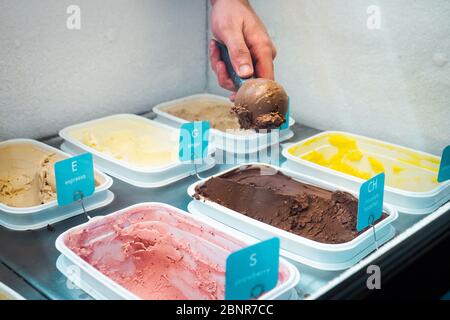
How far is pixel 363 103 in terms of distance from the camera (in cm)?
201

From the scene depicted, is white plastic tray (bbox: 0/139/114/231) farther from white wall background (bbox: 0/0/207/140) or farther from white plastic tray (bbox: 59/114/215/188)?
white wall background (bbox: 0/0/207/140)

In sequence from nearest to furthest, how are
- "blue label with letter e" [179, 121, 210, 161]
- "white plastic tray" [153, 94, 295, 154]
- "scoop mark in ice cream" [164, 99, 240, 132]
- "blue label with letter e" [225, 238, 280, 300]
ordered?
"blue label with letter e" [225, 238, 280, 300] → "blue label with letter e" [179, 121, 210, 161] → "white plastic tray" [153, 94, 295, 154] → "scoop mark in ice cream" [164, 99, 240, 132]

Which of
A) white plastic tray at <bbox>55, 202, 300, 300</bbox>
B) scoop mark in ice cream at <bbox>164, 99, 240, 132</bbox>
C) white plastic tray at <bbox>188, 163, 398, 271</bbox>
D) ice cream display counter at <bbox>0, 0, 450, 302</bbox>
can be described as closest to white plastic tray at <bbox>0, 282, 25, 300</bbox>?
ice cream display counter at <bbox>0, 0, 450, 302</bbox>

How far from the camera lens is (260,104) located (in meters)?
1.40

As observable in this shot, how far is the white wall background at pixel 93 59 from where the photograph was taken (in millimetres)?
1821

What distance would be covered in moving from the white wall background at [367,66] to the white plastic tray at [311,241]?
20.3 inches

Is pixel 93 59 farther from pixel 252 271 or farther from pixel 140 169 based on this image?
pixel 252 271

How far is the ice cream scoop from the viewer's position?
1.40 meters

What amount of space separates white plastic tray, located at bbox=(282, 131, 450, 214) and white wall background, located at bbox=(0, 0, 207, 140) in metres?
0.73

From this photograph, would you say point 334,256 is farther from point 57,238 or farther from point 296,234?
point 57,238

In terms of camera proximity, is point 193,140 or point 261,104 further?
point 193,140

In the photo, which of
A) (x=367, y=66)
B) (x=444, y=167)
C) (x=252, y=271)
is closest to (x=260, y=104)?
(x=252, y=271)

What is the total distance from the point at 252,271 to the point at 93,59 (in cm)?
125

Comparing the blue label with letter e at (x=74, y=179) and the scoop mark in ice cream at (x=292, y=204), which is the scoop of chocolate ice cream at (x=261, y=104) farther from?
the blue label with letter e at (x=74, y=179)
